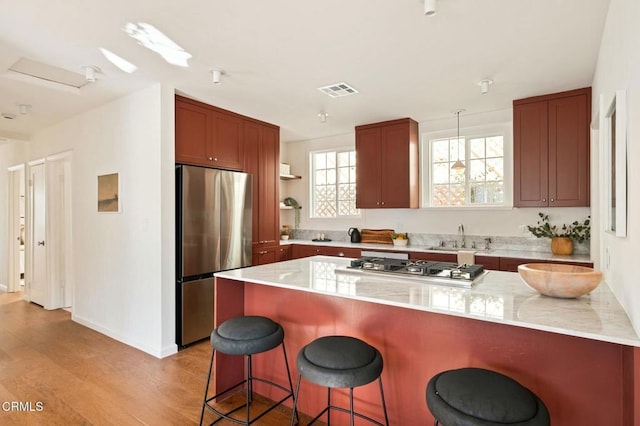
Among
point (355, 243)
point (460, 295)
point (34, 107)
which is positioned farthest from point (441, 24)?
point (34, 107)

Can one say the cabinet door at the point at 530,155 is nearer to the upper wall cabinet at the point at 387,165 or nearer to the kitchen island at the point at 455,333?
the upper wall cabinet at the point at 387,165

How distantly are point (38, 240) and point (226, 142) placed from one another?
3354mm

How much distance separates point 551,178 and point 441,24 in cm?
224

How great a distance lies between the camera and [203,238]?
142 inches

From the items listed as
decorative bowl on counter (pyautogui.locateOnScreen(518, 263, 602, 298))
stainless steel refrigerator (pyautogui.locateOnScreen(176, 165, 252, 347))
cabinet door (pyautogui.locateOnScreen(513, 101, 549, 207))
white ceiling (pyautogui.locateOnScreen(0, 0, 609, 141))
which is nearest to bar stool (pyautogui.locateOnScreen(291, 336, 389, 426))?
decorative bowl on counter (pyautogui.locateOnScreen(518, 263, 602, 298))

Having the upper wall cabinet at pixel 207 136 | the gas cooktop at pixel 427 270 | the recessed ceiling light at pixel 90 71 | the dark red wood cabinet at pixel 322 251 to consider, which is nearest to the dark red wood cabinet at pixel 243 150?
the upper wall cabinet at pixel 207 136

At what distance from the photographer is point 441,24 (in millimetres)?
2250

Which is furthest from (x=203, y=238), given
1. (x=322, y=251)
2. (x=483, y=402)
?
(x=483, y=402)

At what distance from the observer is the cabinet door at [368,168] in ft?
15.6

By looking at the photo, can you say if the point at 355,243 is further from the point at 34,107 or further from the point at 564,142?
the point at 34,107

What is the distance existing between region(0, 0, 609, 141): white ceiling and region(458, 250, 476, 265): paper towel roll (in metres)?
1.64

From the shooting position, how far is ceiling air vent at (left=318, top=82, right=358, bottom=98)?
3.35 m

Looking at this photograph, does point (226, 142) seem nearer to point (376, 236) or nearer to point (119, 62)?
point (119, 62)

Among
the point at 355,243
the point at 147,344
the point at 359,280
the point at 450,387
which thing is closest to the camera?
the point at 450,387
